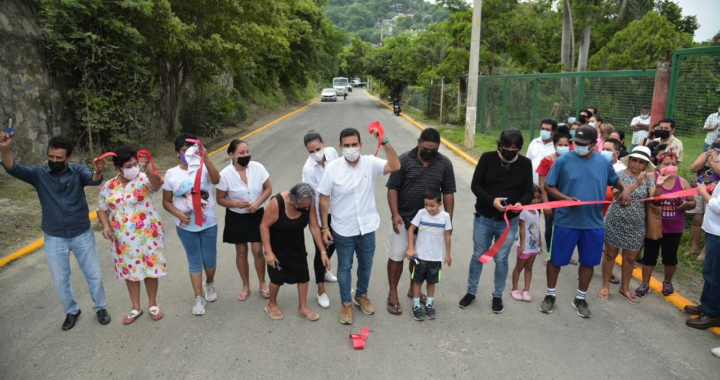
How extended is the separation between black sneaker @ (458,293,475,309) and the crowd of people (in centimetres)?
1

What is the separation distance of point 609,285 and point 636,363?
1.53 metres

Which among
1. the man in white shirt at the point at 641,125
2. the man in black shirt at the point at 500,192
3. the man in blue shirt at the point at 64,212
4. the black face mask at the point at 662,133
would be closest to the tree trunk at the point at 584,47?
the man in white shirt at the point at 641,125

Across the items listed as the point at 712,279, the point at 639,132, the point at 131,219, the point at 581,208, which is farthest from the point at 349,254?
the point at 639,132

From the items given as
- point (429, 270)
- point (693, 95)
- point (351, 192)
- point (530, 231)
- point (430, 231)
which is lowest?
point (429, 270)

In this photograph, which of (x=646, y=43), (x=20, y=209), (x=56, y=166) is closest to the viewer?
(x=56, y=166)

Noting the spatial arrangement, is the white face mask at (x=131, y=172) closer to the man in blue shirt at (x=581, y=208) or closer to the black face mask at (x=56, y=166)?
the black face mask at (x=56, y=166)

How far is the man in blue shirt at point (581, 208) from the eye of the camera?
4543 mm

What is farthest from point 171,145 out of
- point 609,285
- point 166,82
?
point 609,285

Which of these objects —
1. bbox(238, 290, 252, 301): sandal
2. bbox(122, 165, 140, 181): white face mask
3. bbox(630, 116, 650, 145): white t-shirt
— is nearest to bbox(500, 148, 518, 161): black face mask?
bbox(238, 290, 252, 301): sandal

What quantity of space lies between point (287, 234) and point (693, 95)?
6.66 meters

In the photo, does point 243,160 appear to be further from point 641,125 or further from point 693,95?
point 641,125

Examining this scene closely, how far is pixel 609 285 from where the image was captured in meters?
5.27

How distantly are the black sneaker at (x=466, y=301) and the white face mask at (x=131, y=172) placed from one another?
3.26m

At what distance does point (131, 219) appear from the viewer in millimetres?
4332
